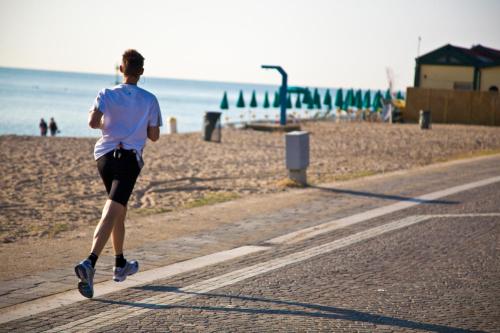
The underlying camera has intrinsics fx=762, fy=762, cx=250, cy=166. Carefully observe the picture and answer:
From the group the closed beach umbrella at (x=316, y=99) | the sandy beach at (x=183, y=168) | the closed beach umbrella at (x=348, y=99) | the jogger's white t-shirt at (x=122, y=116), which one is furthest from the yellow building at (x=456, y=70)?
the jogger's white t-shirt at (x=122, y=116)

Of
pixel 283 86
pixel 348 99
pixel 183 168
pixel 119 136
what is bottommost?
pixel 183 168

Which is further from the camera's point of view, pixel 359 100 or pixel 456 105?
pixel 359 100

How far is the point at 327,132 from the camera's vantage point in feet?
117

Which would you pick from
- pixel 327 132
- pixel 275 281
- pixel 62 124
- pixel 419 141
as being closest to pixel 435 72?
pixel 327 132

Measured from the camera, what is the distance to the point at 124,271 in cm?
602

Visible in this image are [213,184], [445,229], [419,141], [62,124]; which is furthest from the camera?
[62,124]

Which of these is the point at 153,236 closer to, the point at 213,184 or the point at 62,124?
the point at 213,184

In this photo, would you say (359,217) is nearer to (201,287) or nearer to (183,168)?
(201,287)

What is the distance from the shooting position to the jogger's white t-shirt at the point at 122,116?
5.67 meters

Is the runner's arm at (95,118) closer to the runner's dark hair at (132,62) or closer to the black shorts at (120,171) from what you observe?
the black shorts at (120,171)

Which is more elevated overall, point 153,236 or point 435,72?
point 435,72

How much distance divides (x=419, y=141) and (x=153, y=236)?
73.0 feet

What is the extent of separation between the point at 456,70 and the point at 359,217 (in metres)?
38.6

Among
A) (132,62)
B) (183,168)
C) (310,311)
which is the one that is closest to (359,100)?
(183,168)
